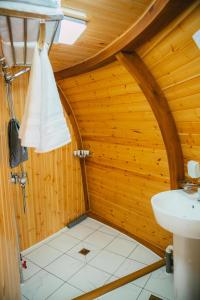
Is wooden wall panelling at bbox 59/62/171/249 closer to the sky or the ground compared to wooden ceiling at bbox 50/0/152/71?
closer to the ground

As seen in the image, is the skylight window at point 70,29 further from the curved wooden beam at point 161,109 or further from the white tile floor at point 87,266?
the white tile floor at point 87,266

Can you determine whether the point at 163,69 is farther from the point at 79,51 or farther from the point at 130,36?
the point at 79,51

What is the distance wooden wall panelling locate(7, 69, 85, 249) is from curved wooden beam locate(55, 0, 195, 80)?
41.2 inches

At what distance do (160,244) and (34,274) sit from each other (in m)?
1.58

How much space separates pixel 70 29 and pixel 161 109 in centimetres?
107

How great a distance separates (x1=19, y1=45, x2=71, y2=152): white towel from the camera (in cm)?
118

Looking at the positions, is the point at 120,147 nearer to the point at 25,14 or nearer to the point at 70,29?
the point at 70,29

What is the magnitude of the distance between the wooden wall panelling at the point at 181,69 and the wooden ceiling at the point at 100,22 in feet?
0.84

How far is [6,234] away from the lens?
1.56m

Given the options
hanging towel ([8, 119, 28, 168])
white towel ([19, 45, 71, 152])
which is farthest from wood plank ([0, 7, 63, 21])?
hanging towel ([8, 119, 28, 168])

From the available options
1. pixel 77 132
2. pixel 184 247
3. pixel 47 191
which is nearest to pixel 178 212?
pixel 184 247

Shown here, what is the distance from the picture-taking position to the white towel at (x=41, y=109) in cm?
118

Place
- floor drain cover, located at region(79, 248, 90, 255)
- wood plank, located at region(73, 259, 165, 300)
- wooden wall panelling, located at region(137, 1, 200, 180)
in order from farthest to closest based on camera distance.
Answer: floor drain cover, located at region(79, 248, 90, 255) → wood plank, located at region(73, 259, 165, 300) → wooden wall panelling, located at region(137, 1, 200, 180)

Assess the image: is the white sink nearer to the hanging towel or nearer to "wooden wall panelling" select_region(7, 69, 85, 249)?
the hanging towel
